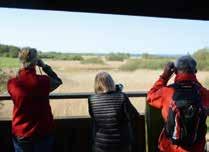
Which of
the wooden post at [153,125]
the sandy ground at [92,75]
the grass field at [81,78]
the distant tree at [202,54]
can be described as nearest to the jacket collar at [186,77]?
the wooden post at [153,125]

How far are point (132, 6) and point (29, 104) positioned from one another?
1.24 meters

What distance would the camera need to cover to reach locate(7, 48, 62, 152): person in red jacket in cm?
314

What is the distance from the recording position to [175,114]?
9.23 feet

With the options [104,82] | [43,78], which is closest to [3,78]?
[43,78]

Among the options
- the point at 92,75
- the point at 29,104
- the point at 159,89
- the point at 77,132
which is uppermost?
the point at 159,89

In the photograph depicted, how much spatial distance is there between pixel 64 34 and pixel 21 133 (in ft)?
57.0

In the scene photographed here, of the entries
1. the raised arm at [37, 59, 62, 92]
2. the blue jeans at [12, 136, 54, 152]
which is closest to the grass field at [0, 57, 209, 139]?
the raised arm at [37, 59, 62, 92]

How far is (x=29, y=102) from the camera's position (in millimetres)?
3137

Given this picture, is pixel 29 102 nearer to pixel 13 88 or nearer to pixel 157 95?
pixel 13 88

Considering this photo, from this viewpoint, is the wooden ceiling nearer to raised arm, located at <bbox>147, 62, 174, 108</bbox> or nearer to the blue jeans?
raised arm, located at <bbox>147, 62, 174, 108</bbox>

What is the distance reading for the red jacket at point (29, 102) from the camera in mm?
3137

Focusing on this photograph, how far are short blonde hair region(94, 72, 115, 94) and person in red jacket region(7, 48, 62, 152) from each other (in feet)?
1.28

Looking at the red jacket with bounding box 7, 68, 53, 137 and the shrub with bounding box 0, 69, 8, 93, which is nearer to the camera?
the red jacket with bounding box 7, 68, 53, 137

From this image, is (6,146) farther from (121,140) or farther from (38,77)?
(121,140)
